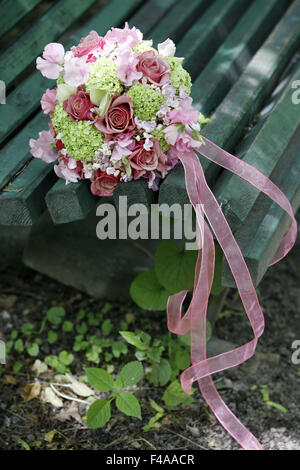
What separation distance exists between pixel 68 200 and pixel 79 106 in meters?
0.34

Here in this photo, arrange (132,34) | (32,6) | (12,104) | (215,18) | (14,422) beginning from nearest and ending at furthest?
(132,34) → (14,422) → (12,104) → (32,6) → (215,18)

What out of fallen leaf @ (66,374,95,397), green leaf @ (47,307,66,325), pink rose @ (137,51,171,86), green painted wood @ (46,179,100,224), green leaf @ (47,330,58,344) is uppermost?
pink rose @ (137,51,171,86)

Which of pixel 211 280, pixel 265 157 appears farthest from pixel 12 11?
pixel 211 280

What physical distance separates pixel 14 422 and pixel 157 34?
199cm

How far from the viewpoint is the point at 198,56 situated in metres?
2.96

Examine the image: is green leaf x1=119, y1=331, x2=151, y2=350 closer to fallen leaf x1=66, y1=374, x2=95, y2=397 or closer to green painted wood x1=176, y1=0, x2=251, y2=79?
fallen leaf x1=66, y1=374, x2=95, y2=397

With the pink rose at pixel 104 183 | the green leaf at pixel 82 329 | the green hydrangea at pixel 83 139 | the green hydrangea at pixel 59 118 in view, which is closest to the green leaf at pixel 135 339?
the green leaf at pixel 82 329

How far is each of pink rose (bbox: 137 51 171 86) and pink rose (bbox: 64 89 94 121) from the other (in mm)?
217

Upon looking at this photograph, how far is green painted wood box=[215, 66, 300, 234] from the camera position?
2.12m

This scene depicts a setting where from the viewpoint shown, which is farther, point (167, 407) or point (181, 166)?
point (167, 407)

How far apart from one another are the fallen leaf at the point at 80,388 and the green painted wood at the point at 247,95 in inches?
37.7

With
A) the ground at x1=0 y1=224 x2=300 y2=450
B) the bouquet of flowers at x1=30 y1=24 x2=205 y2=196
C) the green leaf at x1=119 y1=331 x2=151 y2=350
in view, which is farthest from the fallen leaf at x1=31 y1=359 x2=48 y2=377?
the bouquet of flowers at x1=30 y1=24 x2=205 y2=196
